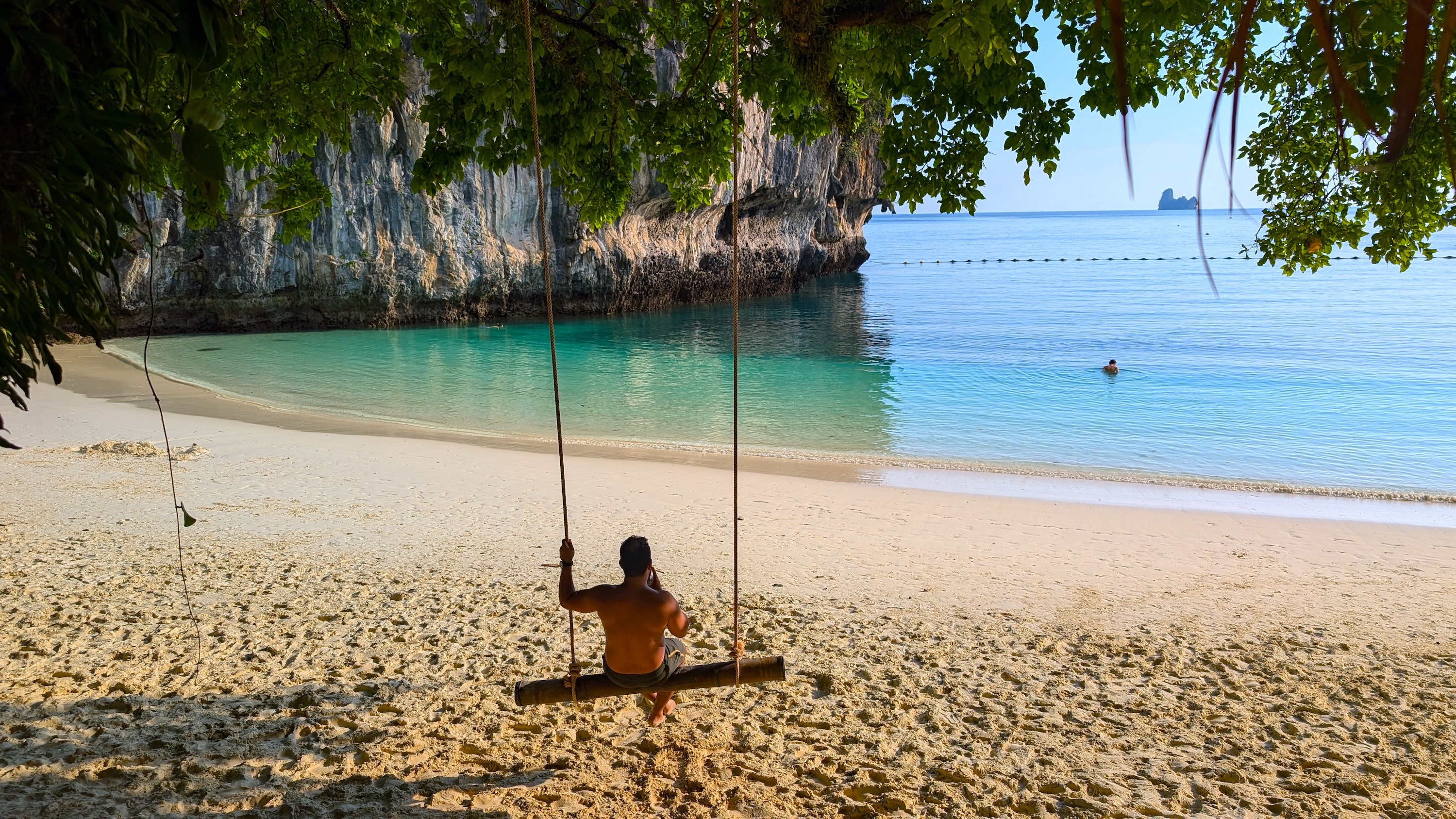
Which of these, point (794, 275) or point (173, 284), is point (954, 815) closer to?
point (173, 284)

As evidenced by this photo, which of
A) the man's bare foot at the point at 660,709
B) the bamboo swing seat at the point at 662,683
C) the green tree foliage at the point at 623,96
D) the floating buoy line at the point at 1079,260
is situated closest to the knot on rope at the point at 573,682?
the bamboo swing seat at the point at 662,683

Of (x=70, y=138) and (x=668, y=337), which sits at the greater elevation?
(x=70, y=138)

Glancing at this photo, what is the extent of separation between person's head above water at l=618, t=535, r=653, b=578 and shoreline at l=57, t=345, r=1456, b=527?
306 inches

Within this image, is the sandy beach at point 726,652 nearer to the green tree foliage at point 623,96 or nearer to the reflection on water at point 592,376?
the green tree foliage at point 623,96

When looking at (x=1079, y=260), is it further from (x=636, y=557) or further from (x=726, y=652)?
(x=636, y=557)

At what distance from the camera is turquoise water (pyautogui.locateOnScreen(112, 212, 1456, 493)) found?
14.8 meters

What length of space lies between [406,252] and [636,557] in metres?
28.7

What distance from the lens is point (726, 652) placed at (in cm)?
577

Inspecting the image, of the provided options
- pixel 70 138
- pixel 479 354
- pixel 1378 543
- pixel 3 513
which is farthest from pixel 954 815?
pixel 479 354

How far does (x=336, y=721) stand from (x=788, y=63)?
4.90 m

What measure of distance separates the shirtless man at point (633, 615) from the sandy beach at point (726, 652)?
0.59 m

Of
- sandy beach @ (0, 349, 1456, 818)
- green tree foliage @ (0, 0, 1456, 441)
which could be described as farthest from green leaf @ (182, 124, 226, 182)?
sandy beach @ (0, 349, 1456, 818)

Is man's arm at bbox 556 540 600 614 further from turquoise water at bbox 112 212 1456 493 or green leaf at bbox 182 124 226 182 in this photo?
turquoise water at bbox 112 212 1456 493

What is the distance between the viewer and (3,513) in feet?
27.3
